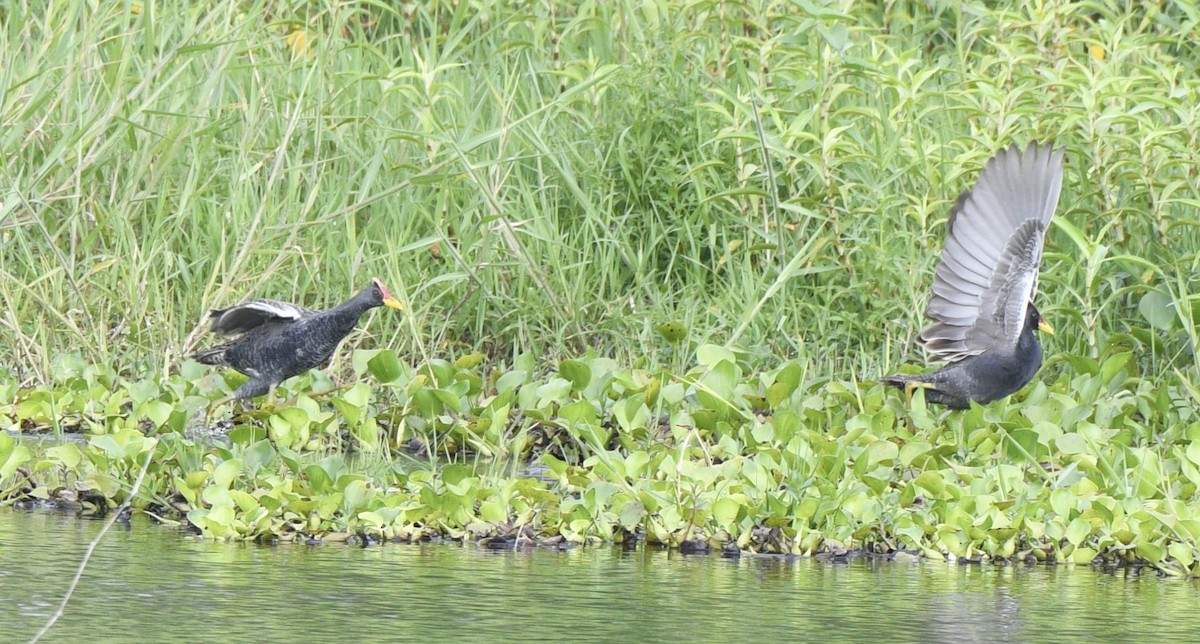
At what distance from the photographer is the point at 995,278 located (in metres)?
6.41

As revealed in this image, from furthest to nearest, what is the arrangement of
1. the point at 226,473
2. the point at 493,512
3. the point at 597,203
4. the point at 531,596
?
the point at 597,203
the point at 226,473
the point at 493,512
the point at 531,596

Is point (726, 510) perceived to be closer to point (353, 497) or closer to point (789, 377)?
point (353, 497)

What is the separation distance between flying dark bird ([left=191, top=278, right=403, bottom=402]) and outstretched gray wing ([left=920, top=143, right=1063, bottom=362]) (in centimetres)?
194

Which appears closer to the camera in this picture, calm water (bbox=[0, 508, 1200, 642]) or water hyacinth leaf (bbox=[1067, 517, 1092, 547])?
calm water (bbox=[0, 508, 1200, 642])

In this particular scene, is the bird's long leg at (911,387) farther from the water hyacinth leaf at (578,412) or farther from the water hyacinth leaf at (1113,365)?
the water hyacinth leaf at (578,412)

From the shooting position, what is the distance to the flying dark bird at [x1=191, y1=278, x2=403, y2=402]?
20.6 feet

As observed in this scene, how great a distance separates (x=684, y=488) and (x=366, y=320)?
244 centimetres

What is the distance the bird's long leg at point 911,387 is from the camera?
244 inches

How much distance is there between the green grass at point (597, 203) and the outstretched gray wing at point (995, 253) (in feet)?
0.80

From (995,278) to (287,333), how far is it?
244cm

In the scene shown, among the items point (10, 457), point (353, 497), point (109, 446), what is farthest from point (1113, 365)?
point (10, 457)

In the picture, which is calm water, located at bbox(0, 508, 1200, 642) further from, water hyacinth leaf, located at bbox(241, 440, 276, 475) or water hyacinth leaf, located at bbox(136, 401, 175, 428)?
water hyacinth leaf, located at bbox(136, 401, 175, 428)

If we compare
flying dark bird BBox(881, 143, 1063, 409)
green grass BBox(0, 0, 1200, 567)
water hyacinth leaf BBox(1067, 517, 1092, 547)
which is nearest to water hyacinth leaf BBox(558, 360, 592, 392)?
green grass BBox(0, 0, 1200, 567)

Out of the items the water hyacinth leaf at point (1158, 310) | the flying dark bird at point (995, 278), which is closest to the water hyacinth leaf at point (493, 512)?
the flying dark bird at point (995, 278)
